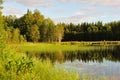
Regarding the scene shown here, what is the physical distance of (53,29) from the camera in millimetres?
92938

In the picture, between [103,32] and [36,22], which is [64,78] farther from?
[103,32]

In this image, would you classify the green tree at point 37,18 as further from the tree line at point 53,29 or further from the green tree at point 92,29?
the green tree at point 92,29

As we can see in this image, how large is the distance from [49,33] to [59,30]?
14.8 ft

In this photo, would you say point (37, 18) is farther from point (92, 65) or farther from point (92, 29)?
point (92, 65)

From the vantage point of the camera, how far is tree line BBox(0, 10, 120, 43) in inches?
3632

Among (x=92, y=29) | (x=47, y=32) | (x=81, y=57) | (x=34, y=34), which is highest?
(x=92, y=29)

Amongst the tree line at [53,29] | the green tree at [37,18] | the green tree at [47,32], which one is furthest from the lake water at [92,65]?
the green tree at [37,18]

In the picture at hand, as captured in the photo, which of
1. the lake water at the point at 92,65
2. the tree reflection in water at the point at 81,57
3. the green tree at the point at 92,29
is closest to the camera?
the lake water at the point at 92,65

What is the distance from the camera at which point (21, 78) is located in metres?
10.9

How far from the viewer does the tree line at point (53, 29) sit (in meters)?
92.2

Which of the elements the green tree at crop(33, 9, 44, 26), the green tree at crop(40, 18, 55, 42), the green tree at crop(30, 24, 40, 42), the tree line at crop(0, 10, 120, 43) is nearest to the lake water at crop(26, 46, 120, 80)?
the tree line at crop(0, 10, 120, 43)

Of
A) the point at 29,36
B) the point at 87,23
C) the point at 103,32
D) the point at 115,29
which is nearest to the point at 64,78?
the point at 29,36

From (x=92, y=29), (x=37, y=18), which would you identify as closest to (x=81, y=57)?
(x=37, y=18)

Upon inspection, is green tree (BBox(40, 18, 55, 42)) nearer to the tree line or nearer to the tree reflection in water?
the tree line
